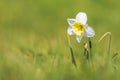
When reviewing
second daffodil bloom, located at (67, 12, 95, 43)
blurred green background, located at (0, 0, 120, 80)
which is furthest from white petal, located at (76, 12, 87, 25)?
blurred green background, located at (0, 0, 120, 80)

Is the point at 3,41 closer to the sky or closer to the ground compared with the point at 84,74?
closer to the ground

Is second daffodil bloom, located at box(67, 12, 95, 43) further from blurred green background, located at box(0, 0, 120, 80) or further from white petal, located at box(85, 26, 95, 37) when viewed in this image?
blurred green background, located at box(0, 0, 120, 80)

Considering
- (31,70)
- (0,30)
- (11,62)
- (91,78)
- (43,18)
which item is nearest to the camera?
(91,78)

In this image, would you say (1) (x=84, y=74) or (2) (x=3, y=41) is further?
(2) (x=3, y=41)

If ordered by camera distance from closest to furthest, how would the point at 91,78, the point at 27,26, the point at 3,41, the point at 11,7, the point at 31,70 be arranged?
1. the point at 91,78
2. the point at 31,70
3. the point at 3,41
4. the point at 27,26
5. the point at 11,7

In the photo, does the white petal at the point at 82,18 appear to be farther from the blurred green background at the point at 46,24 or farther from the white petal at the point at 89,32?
the blurred green background at the point at 46,24

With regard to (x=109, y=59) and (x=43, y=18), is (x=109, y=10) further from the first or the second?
(x=109, y=59)

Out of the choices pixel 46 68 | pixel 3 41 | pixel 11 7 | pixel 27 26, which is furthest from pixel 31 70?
pixel 11 7
